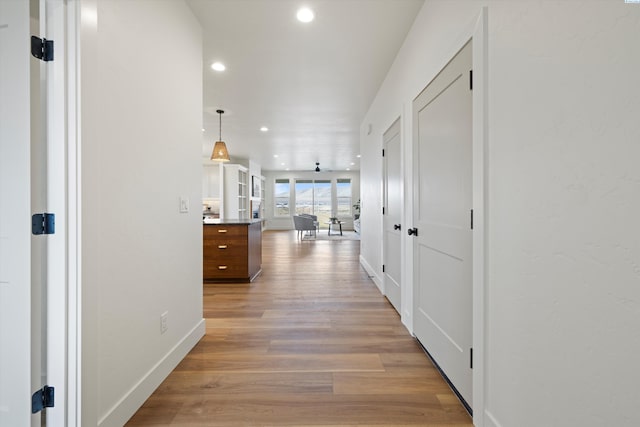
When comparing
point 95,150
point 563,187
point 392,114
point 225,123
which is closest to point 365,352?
point 563,187

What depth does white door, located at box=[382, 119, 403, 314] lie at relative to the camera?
2.93m

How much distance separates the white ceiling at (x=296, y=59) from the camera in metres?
2.32

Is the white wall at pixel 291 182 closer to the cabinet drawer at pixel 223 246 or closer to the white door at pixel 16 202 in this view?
the cabinet drawer at pixel 223 246

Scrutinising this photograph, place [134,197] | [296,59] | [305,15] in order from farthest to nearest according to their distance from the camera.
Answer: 1. [296,59]
2. [305,15]
3. [134,197]

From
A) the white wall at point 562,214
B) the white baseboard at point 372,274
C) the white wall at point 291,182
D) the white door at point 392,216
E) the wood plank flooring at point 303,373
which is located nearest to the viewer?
the white wall at point 562,214

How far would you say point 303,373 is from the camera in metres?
1.91

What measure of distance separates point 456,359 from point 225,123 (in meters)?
5.48

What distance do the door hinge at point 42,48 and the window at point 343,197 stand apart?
39.1 ft

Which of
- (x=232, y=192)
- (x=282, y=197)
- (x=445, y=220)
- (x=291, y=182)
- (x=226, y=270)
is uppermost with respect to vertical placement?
(x=291, y=182)

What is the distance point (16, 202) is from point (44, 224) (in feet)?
0.48

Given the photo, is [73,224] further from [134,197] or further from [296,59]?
[296,59]

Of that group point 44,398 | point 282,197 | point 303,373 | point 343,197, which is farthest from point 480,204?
point 282,197

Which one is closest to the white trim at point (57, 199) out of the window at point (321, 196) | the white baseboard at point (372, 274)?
the white baseboard at point (372, 274)

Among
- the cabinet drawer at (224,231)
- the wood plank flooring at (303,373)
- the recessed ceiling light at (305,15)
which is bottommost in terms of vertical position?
the wood plank flooring at (303,373)
